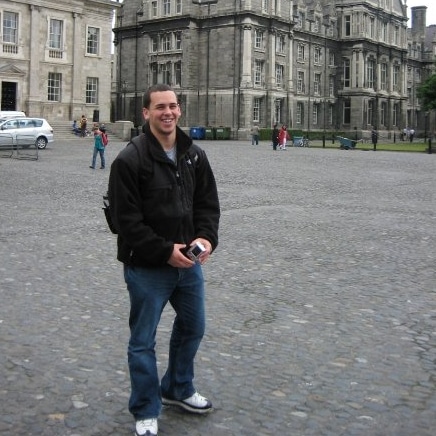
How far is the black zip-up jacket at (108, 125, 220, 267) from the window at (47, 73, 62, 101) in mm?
49259

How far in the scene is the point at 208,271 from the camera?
8992 mm

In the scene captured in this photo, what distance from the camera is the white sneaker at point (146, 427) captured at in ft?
13.6

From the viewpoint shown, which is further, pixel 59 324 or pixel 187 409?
pixel 59 324

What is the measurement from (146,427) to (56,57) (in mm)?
50111

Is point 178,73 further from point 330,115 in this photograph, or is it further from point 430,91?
point 430,91

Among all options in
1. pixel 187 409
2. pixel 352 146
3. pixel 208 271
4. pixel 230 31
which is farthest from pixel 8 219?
pixel 230 31

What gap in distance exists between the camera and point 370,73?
85.1 m

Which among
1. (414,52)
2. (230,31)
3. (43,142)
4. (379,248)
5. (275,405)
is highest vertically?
(414,52)

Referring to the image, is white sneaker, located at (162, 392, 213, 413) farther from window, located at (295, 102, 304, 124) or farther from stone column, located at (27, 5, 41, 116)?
window, located at (295, 102, 304, 124)

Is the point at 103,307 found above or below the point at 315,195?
below

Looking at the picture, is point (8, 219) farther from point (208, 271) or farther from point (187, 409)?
point (187, 409)

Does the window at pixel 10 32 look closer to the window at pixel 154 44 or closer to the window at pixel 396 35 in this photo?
the window at pixel 154 44

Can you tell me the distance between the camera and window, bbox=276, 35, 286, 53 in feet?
225

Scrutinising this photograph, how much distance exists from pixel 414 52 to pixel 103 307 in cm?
10442
